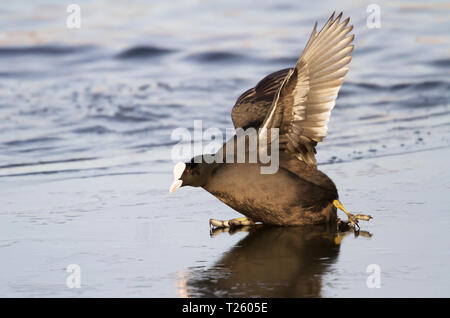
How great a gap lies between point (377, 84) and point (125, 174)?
5498mm

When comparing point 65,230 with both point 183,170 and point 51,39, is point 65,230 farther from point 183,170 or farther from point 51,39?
point 51,39

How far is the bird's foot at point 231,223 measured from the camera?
18.1 feet

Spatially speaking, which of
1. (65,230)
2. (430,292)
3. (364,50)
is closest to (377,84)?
(364,50)

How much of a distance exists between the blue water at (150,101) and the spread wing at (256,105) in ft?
2.21

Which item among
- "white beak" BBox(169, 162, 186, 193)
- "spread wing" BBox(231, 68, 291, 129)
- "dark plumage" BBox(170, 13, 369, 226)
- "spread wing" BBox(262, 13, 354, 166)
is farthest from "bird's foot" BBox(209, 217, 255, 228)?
"spread wing" BBox(231, 68, 291, 129)

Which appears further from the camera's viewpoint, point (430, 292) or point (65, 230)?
point (65, 230)

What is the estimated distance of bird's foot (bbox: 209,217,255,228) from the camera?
553 cm

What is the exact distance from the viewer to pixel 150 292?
4.18m

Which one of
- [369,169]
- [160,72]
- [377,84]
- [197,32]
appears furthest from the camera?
[197,32]

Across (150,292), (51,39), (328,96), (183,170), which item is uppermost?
(51,39)

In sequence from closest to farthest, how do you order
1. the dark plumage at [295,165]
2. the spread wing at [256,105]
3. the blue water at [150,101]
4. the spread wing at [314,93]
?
the dark plumage at [295,165], the spread wing at [314,93], the blue water at [150,101], the spread wing at [256,105]

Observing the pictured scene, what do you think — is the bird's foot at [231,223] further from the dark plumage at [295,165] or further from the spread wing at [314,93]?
the spread wing at [314,93]

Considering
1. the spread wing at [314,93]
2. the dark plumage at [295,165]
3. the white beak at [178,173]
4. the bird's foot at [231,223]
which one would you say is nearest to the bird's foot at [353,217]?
the dark plumage at [295,165]

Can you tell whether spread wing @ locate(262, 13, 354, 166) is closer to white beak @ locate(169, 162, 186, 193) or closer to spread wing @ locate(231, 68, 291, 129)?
spread wing @ locate(231, 68, 291, 129)
